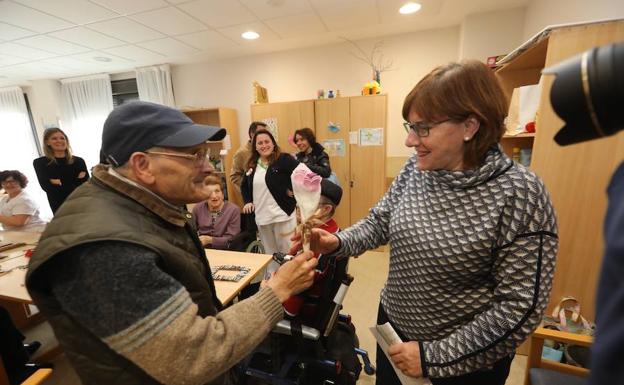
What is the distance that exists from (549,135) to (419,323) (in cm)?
146

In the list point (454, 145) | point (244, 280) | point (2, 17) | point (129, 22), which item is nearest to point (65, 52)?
point (2, 17)

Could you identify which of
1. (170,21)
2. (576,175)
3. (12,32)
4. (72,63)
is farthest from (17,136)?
(576,175)

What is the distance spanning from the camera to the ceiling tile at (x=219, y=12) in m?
2.61

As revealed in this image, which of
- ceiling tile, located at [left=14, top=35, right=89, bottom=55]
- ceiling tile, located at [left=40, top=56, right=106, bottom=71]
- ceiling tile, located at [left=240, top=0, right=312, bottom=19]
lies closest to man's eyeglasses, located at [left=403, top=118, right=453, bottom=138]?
ceiling tile, located at [left=240, top=0, right=312, bottom=19]

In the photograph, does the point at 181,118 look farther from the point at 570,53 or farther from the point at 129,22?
the point at 129,22

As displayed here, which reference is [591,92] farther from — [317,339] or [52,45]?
[52,45]

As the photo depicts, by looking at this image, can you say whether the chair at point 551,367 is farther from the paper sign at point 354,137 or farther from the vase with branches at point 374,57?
the vase with branches at point 374,57

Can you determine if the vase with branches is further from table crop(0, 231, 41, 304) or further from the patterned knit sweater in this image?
table crop(0, 231, 41, 304)

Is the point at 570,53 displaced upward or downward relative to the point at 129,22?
downward

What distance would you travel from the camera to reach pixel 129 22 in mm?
2900

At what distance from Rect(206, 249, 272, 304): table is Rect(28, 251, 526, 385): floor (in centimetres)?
98

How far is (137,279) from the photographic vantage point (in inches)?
22.1

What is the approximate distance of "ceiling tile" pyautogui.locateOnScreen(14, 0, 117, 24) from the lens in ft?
8.04

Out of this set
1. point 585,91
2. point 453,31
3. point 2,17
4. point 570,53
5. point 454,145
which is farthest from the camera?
point 453,31
